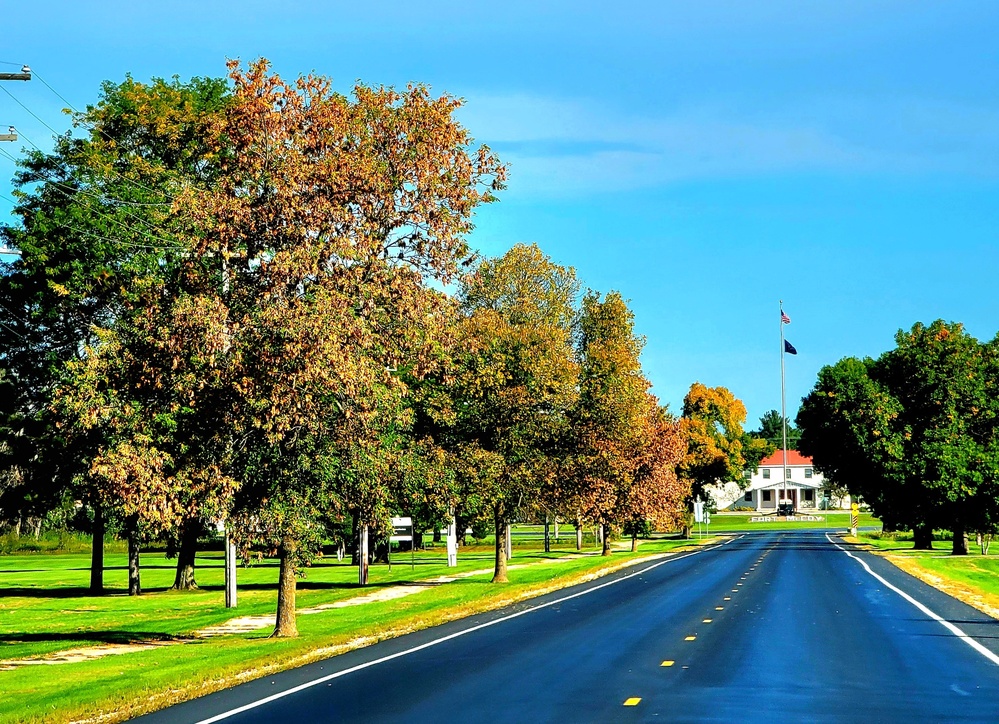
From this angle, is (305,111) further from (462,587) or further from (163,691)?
(462,587)

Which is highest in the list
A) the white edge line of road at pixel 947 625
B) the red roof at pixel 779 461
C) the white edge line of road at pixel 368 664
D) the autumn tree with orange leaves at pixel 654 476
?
the red roof at pixel 779 461

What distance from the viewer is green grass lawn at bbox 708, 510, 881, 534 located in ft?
430

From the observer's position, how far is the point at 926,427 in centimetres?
6744

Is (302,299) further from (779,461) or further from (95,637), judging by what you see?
(779,461)

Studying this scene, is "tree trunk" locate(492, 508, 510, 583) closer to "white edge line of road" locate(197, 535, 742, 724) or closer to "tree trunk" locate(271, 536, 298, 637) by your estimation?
"white edge line of road" locate(197, 535, 742, 724)

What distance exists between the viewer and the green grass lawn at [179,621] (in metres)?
17.0

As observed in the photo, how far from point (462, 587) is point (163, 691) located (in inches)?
1022

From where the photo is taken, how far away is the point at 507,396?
42.5 meters

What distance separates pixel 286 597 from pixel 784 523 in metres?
124

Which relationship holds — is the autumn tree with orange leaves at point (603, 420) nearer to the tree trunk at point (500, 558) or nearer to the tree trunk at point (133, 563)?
the tree trunk at point (500, 558)

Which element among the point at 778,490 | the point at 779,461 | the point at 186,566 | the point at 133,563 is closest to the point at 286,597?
the point at 133,563

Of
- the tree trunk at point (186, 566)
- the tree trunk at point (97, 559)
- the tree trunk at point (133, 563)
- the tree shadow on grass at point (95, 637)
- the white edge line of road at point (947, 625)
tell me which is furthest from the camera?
the tree trunk at point (186, 566)

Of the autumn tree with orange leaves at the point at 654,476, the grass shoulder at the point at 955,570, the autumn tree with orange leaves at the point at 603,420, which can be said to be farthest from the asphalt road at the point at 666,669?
the autumn tree with orange leaves at the point at 654,476

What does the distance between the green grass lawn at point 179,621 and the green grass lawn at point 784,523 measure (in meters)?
70.1
